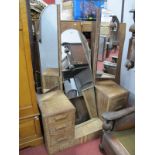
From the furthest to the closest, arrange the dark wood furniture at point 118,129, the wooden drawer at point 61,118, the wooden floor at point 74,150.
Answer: the wooden floor at point 74,150 → the wooden drawer at point 61,118 → the dark wood furniture at point 118,129

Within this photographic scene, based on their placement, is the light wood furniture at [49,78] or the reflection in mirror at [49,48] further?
the light wood furniture at [49,78]

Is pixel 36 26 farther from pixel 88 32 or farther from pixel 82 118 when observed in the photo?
pixel 82 118

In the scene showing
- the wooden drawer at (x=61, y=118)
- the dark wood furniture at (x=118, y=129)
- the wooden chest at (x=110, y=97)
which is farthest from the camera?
the wooden chest at (x=110, y=97)

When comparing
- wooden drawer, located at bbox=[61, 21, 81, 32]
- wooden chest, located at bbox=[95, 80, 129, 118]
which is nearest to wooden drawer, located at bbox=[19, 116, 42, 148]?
wooden chest, located at bbox=[95, 80, 129, 118]

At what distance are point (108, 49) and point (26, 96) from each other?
1.24 metres

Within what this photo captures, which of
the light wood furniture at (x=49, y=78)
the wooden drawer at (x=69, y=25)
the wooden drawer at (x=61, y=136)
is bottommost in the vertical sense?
the wooden drawer at (x=61, y=136)

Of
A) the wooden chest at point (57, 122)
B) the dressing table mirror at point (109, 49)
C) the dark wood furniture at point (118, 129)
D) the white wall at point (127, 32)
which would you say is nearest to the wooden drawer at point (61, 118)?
the wooden chest at point (57, 122)

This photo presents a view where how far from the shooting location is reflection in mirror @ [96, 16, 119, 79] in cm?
202

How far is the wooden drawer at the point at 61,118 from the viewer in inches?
60.7

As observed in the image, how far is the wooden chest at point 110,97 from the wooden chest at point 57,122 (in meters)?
0.46

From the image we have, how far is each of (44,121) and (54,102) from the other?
244 mm

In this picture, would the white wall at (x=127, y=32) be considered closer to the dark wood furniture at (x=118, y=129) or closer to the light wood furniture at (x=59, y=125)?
the dark wood furniture at (x=118, y=129)

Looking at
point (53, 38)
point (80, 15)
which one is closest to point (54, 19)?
point (53, 38)

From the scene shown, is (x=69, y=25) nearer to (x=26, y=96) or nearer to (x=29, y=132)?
(x=26, y=96)
